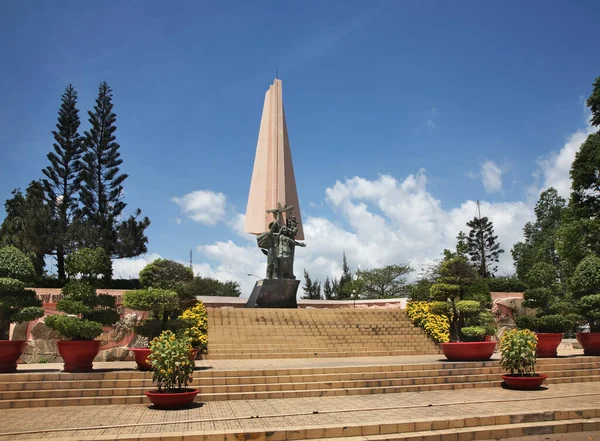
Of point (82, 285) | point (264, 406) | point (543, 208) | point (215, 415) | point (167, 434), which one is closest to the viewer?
point (167, 434)

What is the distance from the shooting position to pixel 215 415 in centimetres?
537

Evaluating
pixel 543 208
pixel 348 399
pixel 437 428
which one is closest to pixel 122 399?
pixel 348 399

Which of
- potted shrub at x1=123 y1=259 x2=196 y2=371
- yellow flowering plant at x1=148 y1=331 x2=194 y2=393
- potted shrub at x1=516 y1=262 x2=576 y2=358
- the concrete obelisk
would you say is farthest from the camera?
the concrete obelisk

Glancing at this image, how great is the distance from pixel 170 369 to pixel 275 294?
423 inches

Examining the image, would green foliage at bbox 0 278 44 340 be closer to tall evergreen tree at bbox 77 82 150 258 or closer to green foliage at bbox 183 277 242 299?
tall evergreen tree at bbox 77 82 150 258

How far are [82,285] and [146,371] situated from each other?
166 centimetres

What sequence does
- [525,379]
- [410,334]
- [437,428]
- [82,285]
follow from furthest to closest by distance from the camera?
[410,334], [82,285], [525,379], [437,428]

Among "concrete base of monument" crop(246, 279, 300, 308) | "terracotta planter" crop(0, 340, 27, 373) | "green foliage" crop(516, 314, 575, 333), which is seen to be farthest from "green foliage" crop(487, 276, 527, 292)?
"terracotta planter" crop(0, 340, 27, 373)

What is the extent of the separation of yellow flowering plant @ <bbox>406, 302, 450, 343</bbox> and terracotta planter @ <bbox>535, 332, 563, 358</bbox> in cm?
314

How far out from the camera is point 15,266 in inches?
297

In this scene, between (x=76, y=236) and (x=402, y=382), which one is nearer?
(x=402, y=382)

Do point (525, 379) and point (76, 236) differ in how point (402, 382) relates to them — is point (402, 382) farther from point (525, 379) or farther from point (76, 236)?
point (76, 236)

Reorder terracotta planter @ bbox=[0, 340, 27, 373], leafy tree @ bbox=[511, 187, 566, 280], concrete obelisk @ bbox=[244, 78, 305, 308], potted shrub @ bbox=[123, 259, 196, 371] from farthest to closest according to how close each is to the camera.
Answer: leafy tree @ bbox=[511, 187, 566, 280]
concrete obelisk @ bbox=[244, 78, 305, 308]
potted shrub @ bbox=[123, 259, 196, 371]
terracotta planter @ bbox=[0, 340, 27, 373]

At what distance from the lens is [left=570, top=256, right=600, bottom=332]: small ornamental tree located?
9680 mm
